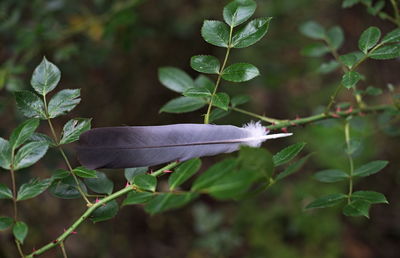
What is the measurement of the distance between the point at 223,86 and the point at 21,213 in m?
1.41

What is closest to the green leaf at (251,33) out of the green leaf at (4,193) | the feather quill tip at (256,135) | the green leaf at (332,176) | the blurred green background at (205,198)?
the feather quill tip at (256,135)

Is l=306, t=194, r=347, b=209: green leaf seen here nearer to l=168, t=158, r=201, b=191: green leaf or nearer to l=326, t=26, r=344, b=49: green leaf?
l=168, t=158, r=201, b=191: green leaf

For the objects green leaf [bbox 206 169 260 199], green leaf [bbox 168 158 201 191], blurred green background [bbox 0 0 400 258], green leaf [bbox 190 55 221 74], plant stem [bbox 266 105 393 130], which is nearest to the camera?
green leaf [bbox 206 169 260 199]

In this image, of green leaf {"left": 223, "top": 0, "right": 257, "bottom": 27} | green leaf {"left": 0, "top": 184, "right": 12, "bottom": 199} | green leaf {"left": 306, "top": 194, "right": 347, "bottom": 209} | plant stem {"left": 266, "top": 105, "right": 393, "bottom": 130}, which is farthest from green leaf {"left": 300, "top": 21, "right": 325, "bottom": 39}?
green leaf {"left": 0, "top": 184, "right": 12, "bottom": 199}

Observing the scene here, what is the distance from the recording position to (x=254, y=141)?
86cm

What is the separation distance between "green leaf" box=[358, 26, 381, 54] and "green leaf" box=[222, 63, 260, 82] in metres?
0.26

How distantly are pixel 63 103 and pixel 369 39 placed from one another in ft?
2.23

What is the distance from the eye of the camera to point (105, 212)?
0.86m

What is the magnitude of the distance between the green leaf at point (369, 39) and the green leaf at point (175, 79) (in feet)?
1.50

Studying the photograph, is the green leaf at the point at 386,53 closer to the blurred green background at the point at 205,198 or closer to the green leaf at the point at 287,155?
the green leaf at the point at 287,155

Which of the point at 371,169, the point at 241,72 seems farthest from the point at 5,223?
the point at 371,169

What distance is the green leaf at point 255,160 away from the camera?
63 cm

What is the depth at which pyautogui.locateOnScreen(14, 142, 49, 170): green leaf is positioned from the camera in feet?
2.57

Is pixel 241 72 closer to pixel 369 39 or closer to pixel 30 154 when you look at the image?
pixel 369 39
